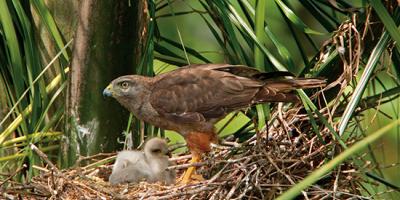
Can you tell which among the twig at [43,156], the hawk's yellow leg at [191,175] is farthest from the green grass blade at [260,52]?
Answer: the twig at [43,156]

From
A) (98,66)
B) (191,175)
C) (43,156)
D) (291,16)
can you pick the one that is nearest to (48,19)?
(98,66)

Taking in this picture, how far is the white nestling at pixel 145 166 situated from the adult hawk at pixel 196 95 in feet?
0.46

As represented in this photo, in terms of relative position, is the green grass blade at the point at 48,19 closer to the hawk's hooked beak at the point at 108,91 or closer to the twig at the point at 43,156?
the hawk's hooked beak at the point at 108,91

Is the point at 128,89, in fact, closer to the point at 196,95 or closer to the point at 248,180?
the point at 196,95

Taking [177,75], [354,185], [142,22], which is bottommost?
[354,185]

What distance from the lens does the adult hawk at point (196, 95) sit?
15.8 ft

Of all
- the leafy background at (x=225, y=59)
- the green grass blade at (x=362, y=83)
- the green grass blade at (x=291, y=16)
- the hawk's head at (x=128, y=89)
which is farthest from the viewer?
the hawk's head at (x=128, y=89)

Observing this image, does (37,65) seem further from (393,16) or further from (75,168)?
(393,16)

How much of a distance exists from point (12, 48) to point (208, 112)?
1083mm

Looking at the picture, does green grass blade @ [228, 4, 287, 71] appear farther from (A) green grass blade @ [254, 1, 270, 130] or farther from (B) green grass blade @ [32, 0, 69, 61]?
(B) green grass blade @ [32, 0, 69, 61]

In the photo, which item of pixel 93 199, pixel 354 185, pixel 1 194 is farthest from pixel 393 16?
pixel 1 194

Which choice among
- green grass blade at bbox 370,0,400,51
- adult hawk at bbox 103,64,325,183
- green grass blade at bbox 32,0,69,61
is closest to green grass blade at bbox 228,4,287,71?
adult hawk at bbox 103,64,325,183

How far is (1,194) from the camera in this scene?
4312mm

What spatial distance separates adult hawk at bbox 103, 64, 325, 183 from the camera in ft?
15.8
